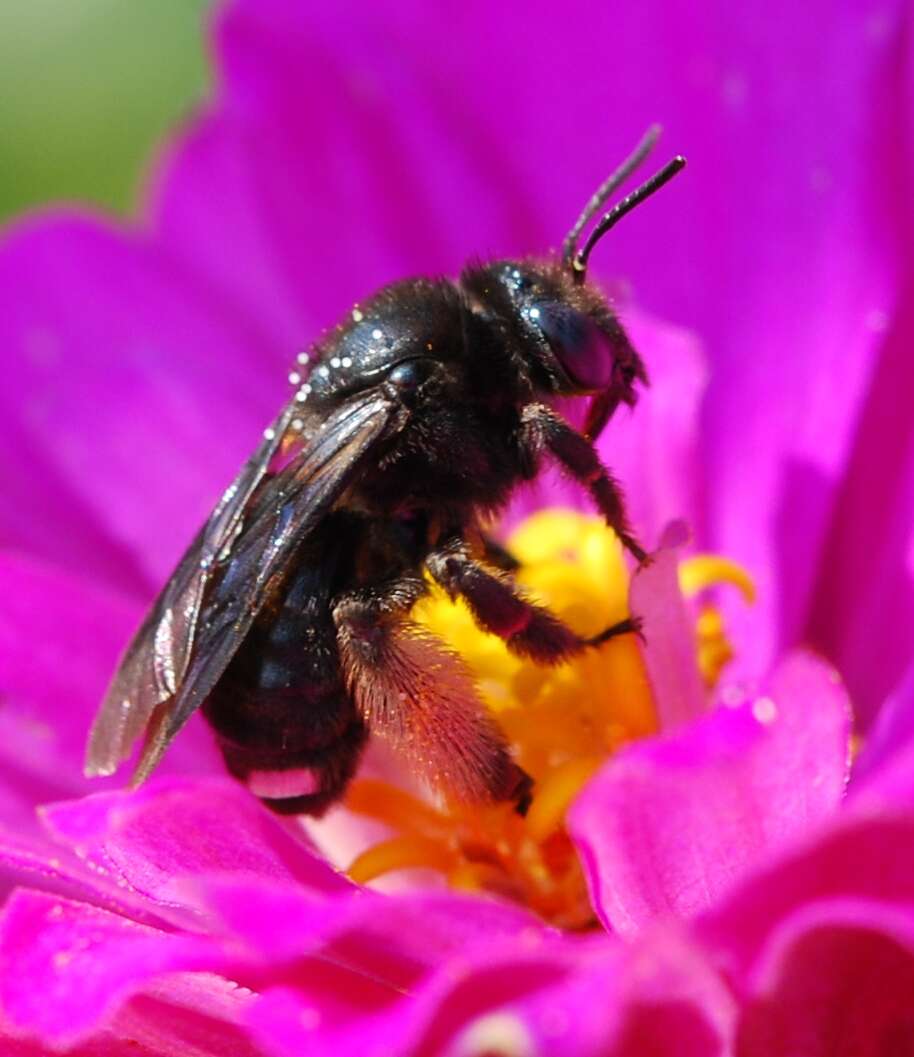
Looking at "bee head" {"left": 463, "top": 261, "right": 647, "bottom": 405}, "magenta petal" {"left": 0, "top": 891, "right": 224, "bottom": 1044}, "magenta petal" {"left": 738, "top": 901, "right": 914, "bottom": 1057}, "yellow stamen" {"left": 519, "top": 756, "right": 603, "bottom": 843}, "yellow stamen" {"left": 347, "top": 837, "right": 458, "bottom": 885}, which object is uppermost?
"bee head" {"left": 463, "top": 261, "right": 647, "bottom": 405}

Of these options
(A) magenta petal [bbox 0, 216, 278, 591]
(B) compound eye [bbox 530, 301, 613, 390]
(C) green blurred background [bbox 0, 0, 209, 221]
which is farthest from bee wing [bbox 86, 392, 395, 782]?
(C) green blurred background [bbox 0, 0, 209, 221]

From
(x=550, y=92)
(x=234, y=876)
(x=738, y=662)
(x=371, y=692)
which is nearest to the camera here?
(x=234, y=876)

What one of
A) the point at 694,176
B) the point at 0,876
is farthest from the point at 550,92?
the point at 0,876

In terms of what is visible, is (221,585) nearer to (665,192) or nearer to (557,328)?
(557,328)

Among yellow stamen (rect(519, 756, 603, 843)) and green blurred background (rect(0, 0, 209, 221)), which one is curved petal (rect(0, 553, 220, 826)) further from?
green blurred background (rect(0, 0, 209, 221))

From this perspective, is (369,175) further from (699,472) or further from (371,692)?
(371,692)

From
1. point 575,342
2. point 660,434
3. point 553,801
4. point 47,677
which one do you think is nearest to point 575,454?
point 575,342

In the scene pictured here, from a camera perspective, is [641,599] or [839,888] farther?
[641,599]
